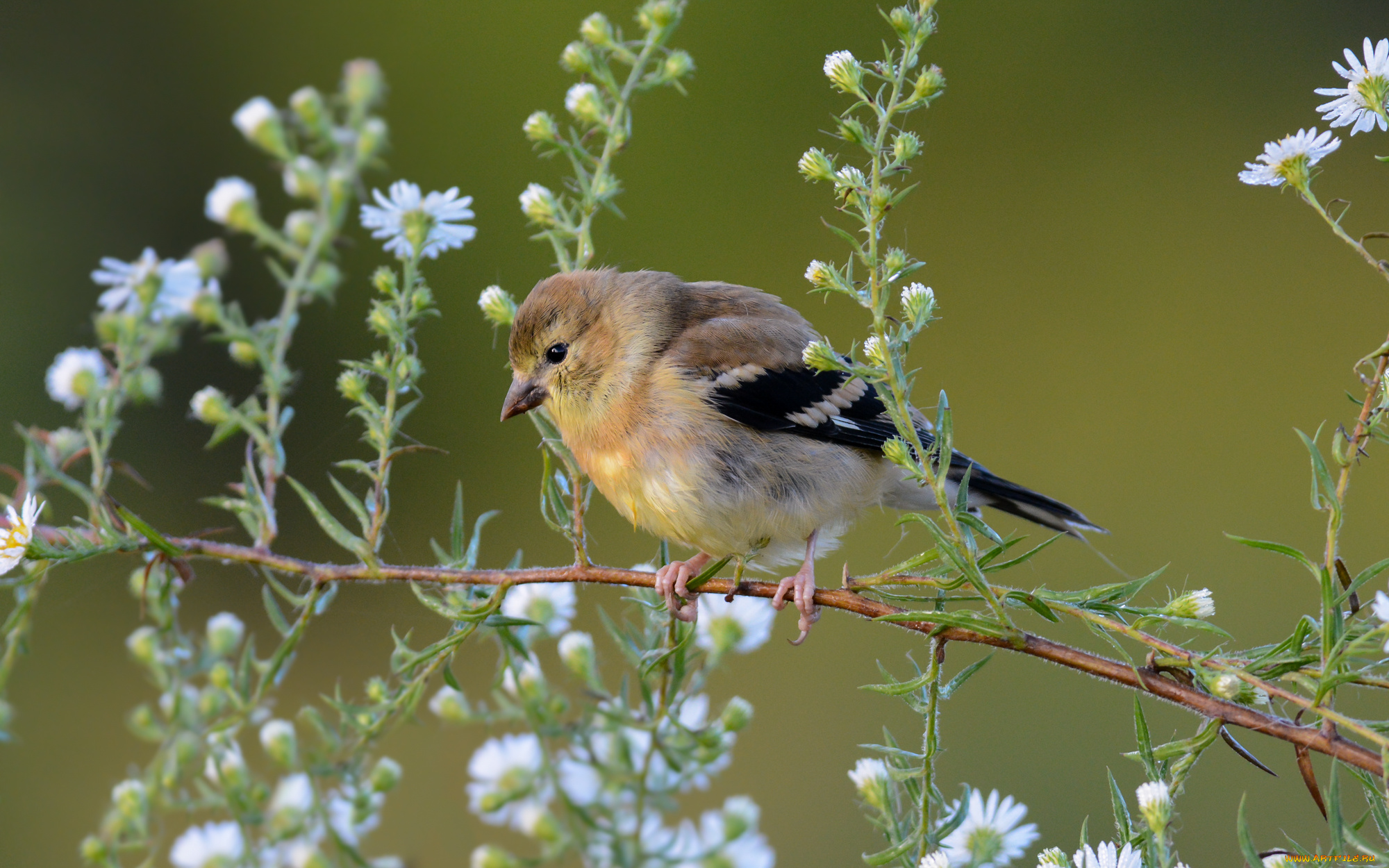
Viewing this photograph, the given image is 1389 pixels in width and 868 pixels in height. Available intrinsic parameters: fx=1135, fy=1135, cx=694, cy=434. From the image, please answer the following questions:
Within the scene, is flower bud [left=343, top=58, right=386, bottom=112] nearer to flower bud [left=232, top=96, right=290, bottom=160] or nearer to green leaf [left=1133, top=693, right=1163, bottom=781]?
flower bud [left=232, top=96, right=290, bottom=160]

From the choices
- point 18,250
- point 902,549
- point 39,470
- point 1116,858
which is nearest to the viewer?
point 1116,858

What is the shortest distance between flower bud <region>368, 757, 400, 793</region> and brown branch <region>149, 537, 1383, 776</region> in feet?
0.64

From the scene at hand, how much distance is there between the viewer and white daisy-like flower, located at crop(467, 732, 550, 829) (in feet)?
3.72

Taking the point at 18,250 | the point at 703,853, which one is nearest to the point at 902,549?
the point at 703,853

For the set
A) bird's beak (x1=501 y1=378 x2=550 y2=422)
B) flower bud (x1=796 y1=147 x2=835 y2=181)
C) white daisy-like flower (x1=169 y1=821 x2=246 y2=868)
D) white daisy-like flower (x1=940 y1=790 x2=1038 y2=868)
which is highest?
flower bud (x1=796 y1=147 x2=835 y2=181)

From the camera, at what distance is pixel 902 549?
3273 millimetres

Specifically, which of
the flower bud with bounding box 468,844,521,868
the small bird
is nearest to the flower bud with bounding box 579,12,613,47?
the small bird

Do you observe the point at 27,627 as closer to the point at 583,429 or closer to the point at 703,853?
the point at 703,853

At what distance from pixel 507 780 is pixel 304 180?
0.65 metres

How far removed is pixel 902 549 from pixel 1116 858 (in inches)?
93.0

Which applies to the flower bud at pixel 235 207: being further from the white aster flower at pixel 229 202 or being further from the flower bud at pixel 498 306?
the flower bud at pixel 498 306

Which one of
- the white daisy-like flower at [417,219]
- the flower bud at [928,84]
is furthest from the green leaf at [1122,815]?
the white daisy-like flower at [417,219]

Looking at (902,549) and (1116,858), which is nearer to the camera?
(1116,858)

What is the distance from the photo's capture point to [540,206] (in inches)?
52.7
